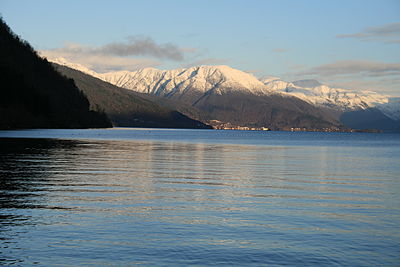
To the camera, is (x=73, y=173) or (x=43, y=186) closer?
(x=43, y=186)

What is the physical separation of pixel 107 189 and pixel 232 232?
15.1 m

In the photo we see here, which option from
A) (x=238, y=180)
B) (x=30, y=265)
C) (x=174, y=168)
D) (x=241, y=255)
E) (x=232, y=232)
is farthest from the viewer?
(x=174, y=168)

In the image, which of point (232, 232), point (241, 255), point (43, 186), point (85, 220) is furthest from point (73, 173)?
point (241, 255)

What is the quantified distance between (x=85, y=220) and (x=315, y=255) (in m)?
11.1

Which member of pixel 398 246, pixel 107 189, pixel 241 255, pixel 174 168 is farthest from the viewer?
pixel 174 168

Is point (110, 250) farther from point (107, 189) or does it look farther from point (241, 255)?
point (107, 189)

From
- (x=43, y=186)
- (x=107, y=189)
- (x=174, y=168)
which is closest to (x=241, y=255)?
(x=107, y=189)

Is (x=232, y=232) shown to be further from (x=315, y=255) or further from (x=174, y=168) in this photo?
(x=174, y=168)

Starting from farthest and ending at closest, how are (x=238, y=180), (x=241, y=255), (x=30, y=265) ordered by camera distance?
(x=238, y=180)
(x=241, y=255)
(x=30, y=265)

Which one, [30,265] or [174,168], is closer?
[30,265]

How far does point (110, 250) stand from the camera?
20297 mm

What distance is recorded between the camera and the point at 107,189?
36.6 metres

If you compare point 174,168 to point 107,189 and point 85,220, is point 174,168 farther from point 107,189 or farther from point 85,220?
point 85,220

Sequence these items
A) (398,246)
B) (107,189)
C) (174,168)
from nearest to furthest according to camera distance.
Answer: (398,246) → (107,189) → (174,168)
